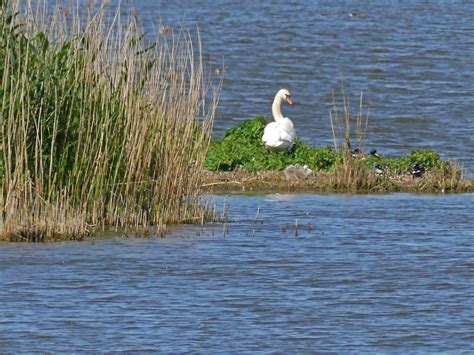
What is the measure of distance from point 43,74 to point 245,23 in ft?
95.6

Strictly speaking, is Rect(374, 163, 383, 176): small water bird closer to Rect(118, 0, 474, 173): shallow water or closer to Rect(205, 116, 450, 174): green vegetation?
Rect(205, 116, 450, 174): green vegetation

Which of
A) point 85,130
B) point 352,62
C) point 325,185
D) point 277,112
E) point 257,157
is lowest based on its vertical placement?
point 325,185

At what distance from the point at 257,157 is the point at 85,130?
5.17 meters

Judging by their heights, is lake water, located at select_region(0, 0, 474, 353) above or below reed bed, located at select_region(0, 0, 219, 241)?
below

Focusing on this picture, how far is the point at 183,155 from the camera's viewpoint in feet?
45.7

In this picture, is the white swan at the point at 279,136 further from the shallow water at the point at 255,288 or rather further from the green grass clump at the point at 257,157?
the shallow water at the point at 255,288

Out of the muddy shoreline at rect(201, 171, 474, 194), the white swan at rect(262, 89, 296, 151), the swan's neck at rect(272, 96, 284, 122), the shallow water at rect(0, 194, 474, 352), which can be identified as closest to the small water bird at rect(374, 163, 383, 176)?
the muddy shoreline at rect(201, 171, 474, 194)

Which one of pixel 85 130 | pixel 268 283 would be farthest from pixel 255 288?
pixel 85 130

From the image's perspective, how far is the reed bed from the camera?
1265 cm

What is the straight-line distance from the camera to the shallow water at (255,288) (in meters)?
9.84

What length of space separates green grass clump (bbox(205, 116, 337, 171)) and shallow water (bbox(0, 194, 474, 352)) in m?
2.73

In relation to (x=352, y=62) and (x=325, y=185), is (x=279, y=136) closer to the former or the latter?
(x=325, y=185)

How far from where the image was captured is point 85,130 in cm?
1309

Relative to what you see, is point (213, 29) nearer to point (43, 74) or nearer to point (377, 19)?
point (377, 19)
